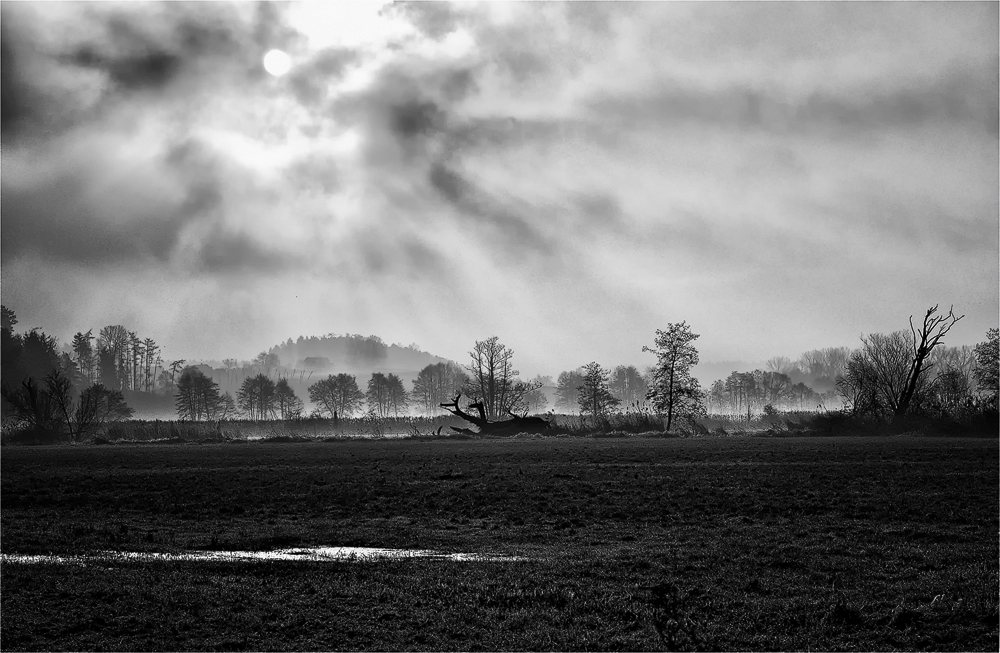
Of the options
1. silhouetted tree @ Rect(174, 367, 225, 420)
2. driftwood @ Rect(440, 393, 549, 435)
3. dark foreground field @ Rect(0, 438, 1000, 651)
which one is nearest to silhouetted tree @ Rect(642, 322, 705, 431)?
driftwood @ Rect(440, 393, 549, 435)

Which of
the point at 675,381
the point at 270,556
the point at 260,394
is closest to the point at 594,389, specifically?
the point at 675,381

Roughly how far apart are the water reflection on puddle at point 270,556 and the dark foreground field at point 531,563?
51 cm

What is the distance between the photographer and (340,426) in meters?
83.1

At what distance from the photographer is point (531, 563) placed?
14.3m

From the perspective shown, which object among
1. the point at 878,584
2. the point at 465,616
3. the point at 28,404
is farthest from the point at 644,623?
the point at 28,404

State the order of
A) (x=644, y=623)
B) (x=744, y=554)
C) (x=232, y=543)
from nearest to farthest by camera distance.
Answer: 1. (x=644, y=623)
2. (x=744, y=554)
3. (x=232, y=543)

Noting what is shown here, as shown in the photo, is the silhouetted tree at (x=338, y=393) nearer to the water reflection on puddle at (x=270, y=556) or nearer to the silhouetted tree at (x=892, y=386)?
the silhouetted tree at (x=892, y=386)

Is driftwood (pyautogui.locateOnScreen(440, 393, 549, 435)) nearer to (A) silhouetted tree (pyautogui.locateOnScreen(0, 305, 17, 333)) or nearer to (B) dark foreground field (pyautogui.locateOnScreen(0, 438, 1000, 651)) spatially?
(B) dark foreground field (pyautogui.locateOnScreen(0, 438, 1000, 651))

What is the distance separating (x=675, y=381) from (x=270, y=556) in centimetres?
6592

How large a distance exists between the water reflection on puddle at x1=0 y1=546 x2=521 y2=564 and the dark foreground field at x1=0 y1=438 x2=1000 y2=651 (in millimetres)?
512

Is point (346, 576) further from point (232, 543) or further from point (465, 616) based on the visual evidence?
point (232, 543)

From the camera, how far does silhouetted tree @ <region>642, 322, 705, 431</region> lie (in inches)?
3009

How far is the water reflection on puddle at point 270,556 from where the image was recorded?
1465 cm

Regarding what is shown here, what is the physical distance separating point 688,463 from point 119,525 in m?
22.8
